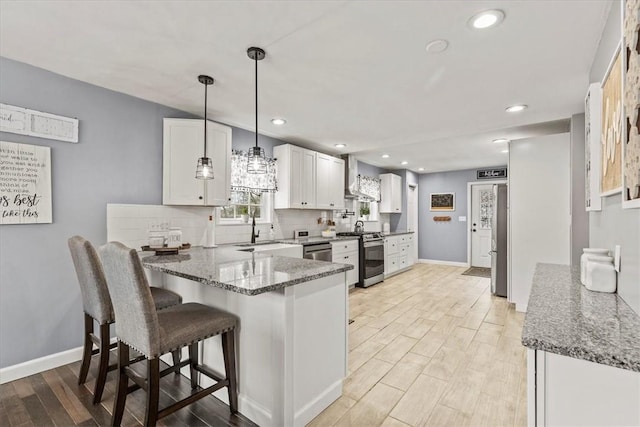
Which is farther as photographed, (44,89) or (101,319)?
(44,89)

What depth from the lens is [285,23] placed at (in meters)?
1.85

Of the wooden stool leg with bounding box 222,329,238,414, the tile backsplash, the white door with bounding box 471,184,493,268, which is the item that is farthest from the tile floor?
the white door with bounding box 471,184,493,268

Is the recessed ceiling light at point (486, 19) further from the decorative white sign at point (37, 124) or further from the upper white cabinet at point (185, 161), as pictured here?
the decorative white sign at point (37, 124)

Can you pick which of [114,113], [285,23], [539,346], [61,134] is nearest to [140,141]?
[114,113]

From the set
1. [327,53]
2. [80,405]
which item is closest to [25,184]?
[80,405]

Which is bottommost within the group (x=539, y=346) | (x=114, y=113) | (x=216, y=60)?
(x=539, y=346)

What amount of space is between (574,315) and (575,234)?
9.20 feet

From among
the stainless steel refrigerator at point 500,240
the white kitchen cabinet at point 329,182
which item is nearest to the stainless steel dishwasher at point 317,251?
the white kitchen cabinet at point 329,182

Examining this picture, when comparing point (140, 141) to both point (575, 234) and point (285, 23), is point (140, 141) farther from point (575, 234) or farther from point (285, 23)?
point (575, 234)

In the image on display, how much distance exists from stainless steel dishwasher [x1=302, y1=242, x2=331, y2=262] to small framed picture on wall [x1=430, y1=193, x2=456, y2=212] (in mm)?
4364

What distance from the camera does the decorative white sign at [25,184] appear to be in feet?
7.43

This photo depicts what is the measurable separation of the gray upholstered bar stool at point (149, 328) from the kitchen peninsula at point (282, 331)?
12 cm

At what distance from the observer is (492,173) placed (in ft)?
22.9

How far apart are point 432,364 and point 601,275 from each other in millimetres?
1494
